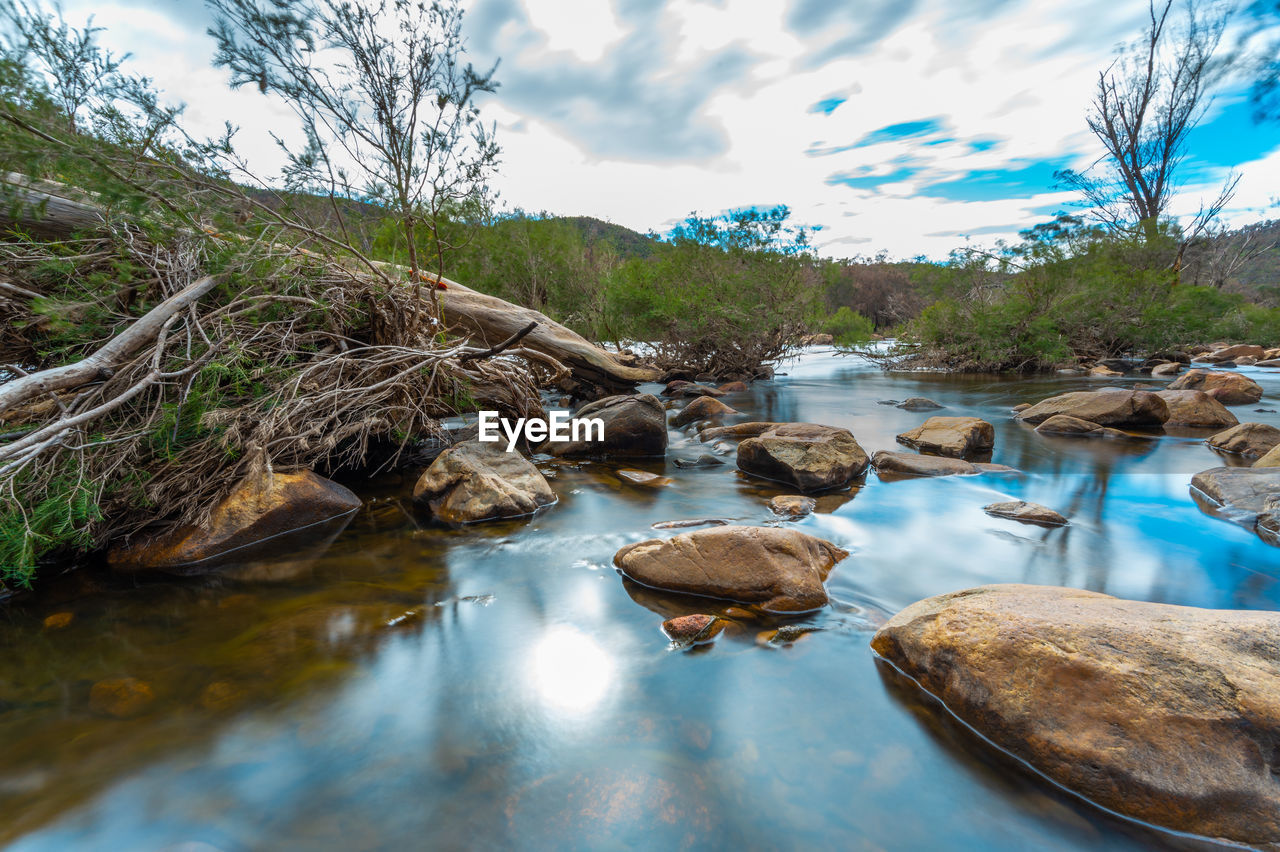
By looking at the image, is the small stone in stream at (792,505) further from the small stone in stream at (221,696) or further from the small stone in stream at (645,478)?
the small stone in stream at (221,696)

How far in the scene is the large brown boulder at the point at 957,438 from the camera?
6.71 m

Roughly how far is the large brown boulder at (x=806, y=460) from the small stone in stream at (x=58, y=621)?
5.35m

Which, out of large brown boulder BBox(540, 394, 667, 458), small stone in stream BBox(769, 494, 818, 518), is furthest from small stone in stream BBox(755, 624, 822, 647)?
large brown boulder BBox(540, 394, 667, 458)

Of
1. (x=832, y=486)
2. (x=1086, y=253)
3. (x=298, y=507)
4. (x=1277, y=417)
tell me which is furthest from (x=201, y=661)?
(x=1086, y=253)

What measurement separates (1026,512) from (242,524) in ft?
20.5

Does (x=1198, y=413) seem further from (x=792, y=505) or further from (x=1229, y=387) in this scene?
(x=792, y=505)

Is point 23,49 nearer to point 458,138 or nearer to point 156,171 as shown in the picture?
point 156,171

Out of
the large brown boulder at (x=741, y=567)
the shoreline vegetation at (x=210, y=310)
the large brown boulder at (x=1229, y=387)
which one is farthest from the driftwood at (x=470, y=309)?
the large brown boulder at (x=1229, y=387)

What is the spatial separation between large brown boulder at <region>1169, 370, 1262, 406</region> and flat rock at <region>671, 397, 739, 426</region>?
28.3 ft

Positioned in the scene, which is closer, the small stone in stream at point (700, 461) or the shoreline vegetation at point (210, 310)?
the shoreline vegetation at point (210, 310)

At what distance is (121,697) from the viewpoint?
2.47m

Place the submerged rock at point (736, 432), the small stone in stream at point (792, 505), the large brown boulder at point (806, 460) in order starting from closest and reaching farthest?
1. the small stone in stream at point (792, 505)
2. the large brown boulder at point (806, 460)
3. the submerged rock at point (736, 432)

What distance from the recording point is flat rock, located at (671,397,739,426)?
9383 mm

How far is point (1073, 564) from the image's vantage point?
12.2ft
